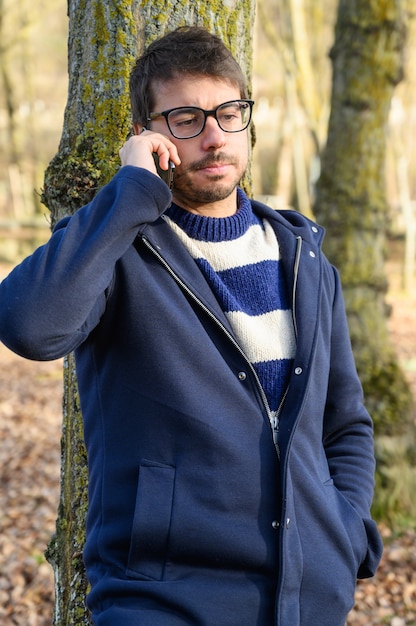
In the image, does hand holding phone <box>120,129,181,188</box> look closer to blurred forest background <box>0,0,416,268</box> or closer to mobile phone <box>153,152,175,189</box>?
mobile phone <box>153,152,175,189</box>

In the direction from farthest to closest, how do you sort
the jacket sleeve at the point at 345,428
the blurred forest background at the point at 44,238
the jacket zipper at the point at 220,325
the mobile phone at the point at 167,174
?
the blurred forest background at the point at 44,238
the jacket sleeve at the point at 345,428
the mobile phone at the point at 167,174
the jacket zipper at the point at 220,325

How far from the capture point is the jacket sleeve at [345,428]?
2.55 m

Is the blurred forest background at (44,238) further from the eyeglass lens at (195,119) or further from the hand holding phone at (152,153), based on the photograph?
the hand holding phone at (152,153)

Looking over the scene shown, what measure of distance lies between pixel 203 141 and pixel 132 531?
122 centimetres

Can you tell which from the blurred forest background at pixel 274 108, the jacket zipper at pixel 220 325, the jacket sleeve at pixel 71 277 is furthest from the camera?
the blurred forest background at pixel 274 108

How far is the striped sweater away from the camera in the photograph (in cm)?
229

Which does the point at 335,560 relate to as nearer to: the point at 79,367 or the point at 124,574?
the point at 124,574

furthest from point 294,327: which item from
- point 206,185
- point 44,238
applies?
point 44,238

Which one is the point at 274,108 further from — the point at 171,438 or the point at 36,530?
the point at 171,438

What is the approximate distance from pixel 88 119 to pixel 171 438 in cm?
141

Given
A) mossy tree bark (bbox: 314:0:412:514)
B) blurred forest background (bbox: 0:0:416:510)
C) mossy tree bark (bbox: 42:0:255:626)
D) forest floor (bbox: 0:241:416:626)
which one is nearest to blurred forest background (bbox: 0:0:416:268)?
blurred forest background (bbox: 0:0:416:510)

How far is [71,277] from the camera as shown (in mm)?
1998

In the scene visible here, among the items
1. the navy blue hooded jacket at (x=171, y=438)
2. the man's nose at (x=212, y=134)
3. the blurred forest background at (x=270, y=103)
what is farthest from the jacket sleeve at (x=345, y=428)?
the blurred forest background at (x=270, y=103)

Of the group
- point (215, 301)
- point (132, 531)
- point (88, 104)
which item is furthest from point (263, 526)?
point (88, 104)
